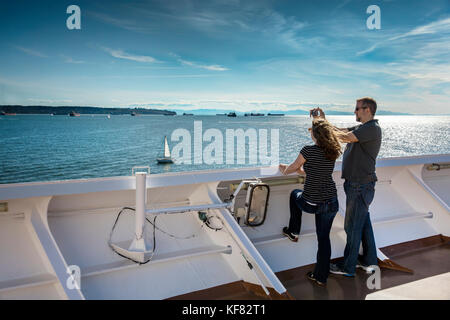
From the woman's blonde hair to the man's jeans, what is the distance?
0.44m

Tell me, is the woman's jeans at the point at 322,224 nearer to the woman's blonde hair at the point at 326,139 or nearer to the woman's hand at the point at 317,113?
the woman's blonde hair at the point at 326,139

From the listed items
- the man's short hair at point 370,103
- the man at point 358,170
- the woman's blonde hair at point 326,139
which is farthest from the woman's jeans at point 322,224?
the man's short hair at point 370,103

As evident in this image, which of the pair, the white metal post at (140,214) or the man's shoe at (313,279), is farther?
the man's shoe at (313,279)

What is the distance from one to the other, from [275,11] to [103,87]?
5045cm

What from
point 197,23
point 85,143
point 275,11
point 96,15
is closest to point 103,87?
point 96,15

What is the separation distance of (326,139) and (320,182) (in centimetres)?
32

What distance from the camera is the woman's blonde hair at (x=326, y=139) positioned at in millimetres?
2387

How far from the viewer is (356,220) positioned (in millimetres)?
2789

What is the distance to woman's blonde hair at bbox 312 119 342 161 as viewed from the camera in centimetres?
239

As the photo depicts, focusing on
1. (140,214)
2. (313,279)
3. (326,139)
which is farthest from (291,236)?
(140,214)

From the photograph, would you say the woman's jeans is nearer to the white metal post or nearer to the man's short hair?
the man's short hair

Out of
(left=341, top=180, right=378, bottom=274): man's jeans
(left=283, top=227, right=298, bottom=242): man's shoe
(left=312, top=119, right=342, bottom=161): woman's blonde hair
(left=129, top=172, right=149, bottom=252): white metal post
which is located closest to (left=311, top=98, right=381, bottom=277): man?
(left=341, top=180, right=378, bottom=274): man's jeans

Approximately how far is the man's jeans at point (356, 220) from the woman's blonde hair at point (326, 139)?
17.2 inches

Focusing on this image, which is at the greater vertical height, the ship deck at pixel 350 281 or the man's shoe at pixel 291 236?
the man's shoe at pixel 291 236
